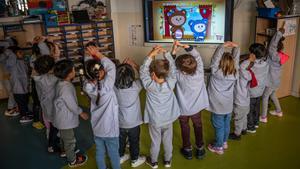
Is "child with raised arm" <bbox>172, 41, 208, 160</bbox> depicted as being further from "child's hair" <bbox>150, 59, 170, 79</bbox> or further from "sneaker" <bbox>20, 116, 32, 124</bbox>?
"sneaker" <bbox>20, 116, 32, 124</bbox>

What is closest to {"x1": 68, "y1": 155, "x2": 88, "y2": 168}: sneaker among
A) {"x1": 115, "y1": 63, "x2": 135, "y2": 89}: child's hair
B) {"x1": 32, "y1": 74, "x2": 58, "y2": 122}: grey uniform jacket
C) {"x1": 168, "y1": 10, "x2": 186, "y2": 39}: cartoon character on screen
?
{"x1": 32, "y1": 74, "x2": 58, "y2": 122}: grey uniform jacket

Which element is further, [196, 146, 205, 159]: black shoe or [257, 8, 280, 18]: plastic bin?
[257, 8, 280, 18]: plastic bin

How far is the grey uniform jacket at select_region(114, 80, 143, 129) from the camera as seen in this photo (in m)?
2.72

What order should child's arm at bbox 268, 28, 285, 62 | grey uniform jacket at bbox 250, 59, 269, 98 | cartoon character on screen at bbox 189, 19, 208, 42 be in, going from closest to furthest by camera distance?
grey uniform jacket at bbox 250, 59, 269, 98 < child's arm at bbox 268, 28, 285, 62 < cartoon character on screen at bbox 189, 19, 208, 42

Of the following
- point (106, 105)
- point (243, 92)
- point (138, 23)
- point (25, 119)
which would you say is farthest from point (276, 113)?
point (25, 119)

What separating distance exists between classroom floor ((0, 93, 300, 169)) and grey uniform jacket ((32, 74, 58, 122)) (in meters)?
0.58

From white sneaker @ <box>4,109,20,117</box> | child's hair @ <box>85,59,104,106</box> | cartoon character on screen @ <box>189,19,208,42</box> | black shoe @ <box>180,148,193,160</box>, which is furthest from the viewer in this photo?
cartoon character on screen @ <box>189,19,208,42</box>

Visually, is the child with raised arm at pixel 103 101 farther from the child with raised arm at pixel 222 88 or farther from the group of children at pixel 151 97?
the child with raised arm at pixel 222 88

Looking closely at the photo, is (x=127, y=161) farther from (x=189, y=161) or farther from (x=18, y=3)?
(x=18, y=3)

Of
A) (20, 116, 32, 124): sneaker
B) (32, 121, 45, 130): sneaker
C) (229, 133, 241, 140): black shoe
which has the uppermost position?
(20, 116, 32, 124): sneaker

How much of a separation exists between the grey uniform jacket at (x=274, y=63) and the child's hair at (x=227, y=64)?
1.02 metres

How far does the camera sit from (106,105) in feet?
8.55

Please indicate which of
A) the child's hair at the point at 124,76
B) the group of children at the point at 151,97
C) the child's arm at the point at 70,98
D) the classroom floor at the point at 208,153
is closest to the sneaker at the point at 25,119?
the classroom floor at the point at 208,153

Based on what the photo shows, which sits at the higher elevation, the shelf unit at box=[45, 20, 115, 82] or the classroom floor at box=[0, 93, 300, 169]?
the shelf unit at box=[45, 20, 115, 82]
